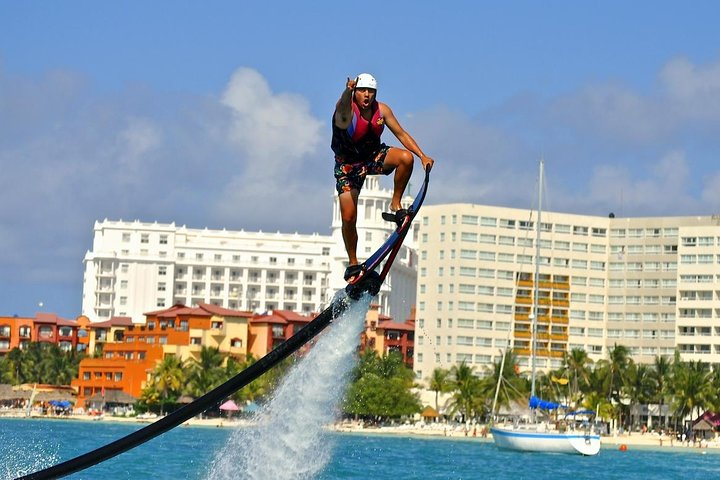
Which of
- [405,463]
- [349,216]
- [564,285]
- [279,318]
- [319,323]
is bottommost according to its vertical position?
[405,463]

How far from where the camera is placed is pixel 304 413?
19.5 meters

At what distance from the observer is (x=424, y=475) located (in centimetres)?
7238

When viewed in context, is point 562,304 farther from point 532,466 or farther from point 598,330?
point 532,466

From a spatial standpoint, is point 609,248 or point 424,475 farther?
point 609,248

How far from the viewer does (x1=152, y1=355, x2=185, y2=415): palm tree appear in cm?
16350

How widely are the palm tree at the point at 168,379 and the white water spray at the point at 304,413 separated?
143440mm

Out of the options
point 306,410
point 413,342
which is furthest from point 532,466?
point 413,342

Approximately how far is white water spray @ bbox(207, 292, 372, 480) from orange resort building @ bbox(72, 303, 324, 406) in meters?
151

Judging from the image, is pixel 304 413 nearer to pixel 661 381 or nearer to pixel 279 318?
pixel 661 381

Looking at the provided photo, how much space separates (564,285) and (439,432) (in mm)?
41863

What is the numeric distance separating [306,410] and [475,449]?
10511 cm

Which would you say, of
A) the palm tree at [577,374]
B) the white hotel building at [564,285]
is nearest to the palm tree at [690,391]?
the palm tree at [577,374]

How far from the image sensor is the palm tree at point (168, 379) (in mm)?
163500

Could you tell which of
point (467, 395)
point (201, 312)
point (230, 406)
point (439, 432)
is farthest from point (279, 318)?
point (467, 395)
